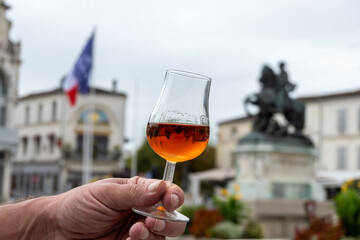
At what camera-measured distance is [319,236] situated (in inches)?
310

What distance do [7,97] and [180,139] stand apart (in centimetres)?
3301

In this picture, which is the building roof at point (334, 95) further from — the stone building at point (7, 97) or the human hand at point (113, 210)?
the human hand at point (113, 210)

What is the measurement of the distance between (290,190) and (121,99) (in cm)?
3785

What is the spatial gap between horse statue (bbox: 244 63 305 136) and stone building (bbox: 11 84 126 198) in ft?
116

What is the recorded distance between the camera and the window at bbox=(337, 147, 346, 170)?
44188 millimetres

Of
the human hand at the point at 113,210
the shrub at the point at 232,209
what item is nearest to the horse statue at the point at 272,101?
the shrub at the point at 232,209

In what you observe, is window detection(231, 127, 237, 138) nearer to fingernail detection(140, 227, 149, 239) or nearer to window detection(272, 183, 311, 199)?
window detection(272, 183, 311, 199)

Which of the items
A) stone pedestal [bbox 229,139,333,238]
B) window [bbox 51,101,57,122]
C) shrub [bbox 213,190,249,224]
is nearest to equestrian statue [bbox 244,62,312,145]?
stone pedestal [bbox 229,139,333,238]

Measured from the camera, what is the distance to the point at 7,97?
110ft

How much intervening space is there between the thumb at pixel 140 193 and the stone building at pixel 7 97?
32.2 m

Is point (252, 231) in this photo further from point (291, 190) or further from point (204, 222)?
point (291, 190)

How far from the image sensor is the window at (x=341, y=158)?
4419 cm

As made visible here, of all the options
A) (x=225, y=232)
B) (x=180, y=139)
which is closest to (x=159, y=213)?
(x=180, y=139)

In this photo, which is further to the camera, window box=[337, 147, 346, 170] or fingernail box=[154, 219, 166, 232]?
window box=[337, 147, 346, 170]
